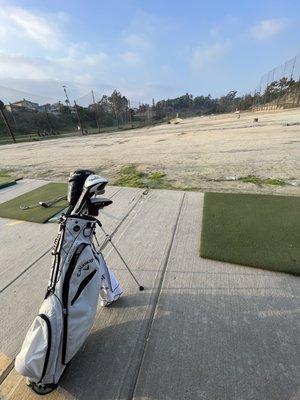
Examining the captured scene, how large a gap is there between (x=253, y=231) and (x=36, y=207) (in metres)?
4.24

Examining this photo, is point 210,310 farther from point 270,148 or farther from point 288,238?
point 270,148

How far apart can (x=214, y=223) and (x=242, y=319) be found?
6.20ft

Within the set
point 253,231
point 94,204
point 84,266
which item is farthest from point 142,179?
point 84,266

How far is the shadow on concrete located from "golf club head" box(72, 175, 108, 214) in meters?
1.14

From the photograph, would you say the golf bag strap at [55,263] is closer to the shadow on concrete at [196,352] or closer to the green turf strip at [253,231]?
the shadow on concrete at [196,352]

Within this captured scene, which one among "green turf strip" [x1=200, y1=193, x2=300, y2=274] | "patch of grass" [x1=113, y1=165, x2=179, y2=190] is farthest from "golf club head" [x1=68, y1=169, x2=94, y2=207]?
"patch of grass" [x1=113, y1=165, x2=179, y2=190]

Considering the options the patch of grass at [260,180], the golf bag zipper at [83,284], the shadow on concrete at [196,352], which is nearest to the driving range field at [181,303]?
the shadow on concrete at [196,352]

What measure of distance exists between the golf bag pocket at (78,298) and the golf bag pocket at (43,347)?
64 millimetres

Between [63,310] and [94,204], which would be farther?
[94,204]

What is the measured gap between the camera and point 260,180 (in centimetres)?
618

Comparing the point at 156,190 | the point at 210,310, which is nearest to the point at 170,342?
the point at 210,310

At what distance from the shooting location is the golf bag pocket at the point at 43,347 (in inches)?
64.5

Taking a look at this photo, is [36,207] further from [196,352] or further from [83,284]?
[196,352]

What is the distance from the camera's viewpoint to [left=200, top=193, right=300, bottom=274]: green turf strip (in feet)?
10.2
